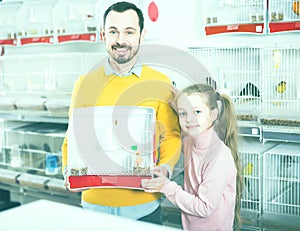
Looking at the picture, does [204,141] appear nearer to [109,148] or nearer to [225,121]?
[225,121]

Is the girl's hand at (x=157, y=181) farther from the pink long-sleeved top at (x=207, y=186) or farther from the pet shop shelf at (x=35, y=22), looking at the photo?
the pet shop shelf at (x=35, y=22)

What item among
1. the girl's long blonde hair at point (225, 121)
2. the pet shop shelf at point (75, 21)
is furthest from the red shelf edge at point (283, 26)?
the pet shop shelf at point (75, 21)

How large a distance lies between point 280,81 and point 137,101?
1.73ft

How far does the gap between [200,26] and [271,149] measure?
537 mm

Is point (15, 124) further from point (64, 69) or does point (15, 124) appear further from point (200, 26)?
point (200, 26)

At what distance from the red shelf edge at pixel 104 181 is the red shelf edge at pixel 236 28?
60 centimetres

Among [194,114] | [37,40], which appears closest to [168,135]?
[194,114]

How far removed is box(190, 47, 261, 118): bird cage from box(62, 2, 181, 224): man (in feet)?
0.99

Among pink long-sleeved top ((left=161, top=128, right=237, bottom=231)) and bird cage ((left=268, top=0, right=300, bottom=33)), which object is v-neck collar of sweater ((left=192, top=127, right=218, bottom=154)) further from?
bird cage ((left=268, top=0, right=300, bottom=33))

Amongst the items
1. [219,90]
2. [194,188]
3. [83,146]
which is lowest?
[194,188]

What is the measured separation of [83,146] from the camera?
170 cm

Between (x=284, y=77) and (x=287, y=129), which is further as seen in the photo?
(x=284, y=77)

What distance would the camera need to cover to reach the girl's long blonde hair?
149 centimetres

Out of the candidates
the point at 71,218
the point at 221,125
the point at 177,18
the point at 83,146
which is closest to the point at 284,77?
the point at 221,125
